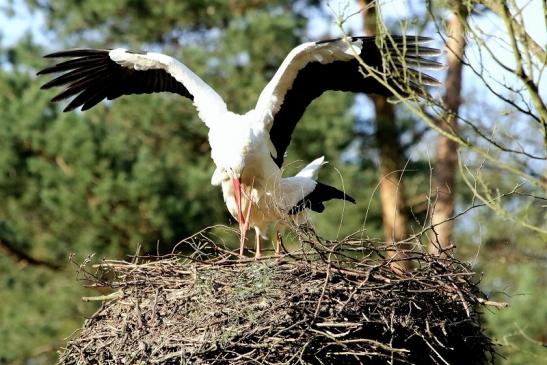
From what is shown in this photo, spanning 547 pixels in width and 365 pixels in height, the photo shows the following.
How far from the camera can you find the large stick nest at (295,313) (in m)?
5.79

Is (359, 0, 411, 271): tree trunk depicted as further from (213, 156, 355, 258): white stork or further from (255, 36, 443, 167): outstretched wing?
(255, 36, 443, 167): outstretched wing

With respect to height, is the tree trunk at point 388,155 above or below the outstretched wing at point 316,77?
below

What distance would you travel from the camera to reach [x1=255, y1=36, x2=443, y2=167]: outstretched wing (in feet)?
25.7

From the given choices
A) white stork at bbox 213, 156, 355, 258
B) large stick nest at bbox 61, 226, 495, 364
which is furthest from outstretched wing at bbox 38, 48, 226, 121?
large stick nest at bbox 61, 226, 495, 364

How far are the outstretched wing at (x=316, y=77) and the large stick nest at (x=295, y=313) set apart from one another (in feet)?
5.91

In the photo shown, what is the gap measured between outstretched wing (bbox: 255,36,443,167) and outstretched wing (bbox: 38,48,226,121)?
758mm

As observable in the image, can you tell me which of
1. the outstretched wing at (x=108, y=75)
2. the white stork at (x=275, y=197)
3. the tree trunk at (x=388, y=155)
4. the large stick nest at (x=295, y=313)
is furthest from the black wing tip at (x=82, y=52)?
the tree trunk at (x=388, y=155)

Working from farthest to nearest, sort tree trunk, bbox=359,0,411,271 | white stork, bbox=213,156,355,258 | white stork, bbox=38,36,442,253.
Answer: tree trunk, bbox=359,0,411,271
white stork, bbox=213,156,355,258
white stork, bbox=38,36,442,253

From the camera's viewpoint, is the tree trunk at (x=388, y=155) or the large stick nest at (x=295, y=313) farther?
the tree trunk at (x=388, y=155)

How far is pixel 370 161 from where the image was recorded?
1502 cm

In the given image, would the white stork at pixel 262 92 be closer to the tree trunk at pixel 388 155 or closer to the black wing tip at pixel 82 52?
the black wing tip at pixel 82 52

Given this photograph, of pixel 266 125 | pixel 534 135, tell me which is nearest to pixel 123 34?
pixel 534 135

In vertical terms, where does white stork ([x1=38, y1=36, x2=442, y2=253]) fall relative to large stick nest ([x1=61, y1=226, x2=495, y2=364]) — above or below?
above

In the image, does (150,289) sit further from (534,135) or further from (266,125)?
(534,135)
